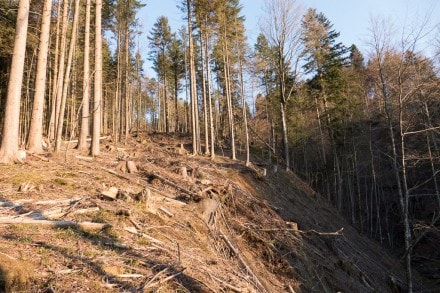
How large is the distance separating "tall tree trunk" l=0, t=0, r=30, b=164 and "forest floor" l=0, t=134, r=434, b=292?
45 centimetres

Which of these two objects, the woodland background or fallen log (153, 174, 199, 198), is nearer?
fallen log (153, 174, 199, 198)

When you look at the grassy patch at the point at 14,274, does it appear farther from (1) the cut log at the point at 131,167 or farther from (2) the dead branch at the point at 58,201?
(1) the cut log at the point at 131,167

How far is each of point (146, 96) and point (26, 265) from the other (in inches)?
2118

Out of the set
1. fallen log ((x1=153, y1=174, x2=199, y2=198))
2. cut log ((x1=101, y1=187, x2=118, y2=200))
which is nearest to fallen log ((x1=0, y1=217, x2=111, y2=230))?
cut log ((x1=101, y1=187, x2=118, y2=200))

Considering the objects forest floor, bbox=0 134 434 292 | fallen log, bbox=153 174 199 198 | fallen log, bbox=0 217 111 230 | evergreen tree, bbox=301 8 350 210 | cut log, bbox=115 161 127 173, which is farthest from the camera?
evergreen tree, bbox=301 8 350 210

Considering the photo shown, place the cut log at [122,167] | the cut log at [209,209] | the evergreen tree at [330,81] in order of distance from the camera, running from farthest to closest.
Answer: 1. the evergreen tree at [330,81]
2. the cut log at [122,167]
3. the cut log at [209,209]

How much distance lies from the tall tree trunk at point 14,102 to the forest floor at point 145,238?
0.45 metres

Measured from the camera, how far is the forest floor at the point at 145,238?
169 inches

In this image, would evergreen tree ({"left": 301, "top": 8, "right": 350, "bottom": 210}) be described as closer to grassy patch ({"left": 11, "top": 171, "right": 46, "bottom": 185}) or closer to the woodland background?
the woodland background

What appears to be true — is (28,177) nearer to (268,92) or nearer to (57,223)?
(57,223)

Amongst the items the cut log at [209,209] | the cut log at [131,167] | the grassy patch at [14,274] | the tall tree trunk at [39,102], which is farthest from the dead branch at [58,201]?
the tall tree trunk at [39,102]

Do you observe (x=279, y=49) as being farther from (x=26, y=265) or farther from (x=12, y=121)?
(x=26, y=265)

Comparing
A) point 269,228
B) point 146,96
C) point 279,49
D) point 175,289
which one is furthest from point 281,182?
point 146,96

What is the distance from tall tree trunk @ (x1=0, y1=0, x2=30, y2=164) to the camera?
834 centimetres
